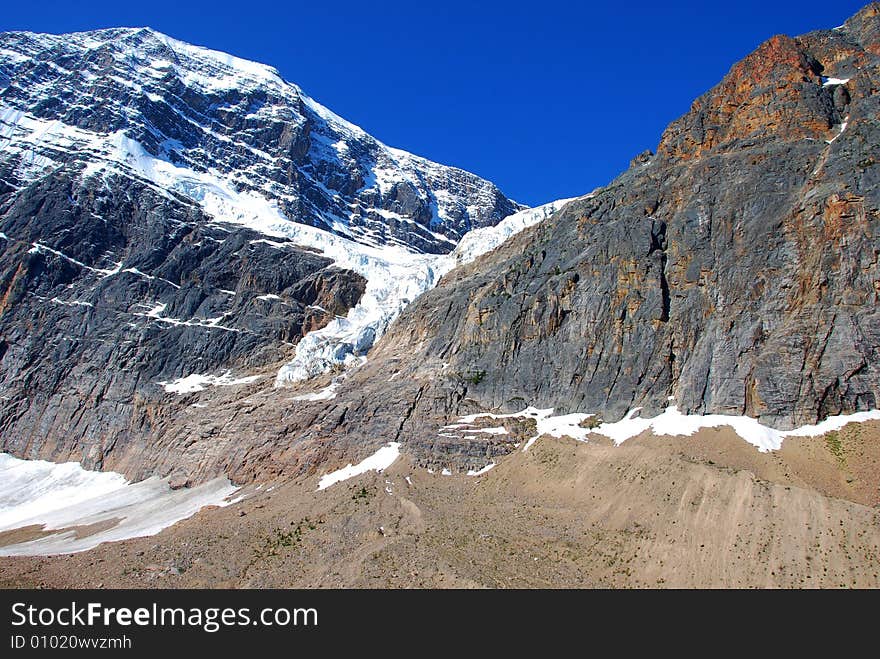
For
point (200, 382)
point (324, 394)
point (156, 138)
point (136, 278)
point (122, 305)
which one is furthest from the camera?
point (156, 138)

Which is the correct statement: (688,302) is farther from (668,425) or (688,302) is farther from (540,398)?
(540,398)

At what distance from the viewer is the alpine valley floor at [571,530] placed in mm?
37562

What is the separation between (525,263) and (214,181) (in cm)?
10932

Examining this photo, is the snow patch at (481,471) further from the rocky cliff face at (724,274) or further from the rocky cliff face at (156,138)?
the rocky cliff face at (156,138)

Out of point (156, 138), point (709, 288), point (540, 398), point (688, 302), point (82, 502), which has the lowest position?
point (82, 502)

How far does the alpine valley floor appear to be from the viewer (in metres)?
37.6

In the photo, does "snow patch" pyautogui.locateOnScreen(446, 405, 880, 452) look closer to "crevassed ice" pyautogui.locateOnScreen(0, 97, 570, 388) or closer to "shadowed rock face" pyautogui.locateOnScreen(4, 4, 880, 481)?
"shadowed rock face" pyautogui.locateOnScreen(4, 4, 880, 481)

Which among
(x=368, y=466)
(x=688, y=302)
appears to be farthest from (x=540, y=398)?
(x=368, y=466)

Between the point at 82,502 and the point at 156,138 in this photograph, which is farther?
the point at 156,138

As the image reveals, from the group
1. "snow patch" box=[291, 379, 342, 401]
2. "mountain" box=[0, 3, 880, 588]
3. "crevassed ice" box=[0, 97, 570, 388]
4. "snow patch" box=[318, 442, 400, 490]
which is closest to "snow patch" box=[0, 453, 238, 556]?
"mountain" box=[0, 3, 880, 588]

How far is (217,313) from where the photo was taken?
4336 inches

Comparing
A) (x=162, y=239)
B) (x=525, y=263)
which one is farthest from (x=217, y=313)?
(x=525, y=263)

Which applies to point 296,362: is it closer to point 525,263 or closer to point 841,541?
point 525,263

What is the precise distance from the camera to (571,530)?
44.9 meters
